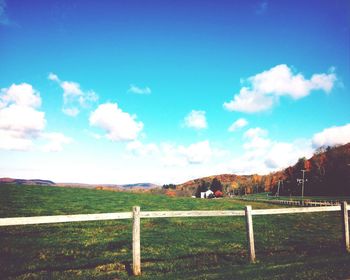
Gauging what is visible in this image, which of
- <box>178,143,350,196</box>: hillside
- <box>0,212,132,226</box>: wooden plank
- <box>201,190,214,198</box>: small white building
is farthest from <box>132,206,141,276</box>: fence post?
<box>201,190,214,198</box>: small white building

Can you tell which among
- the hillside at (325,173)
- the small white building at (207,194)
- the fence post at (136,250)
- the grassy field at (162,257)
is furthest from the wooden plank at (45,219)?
the small white building at (207,194)

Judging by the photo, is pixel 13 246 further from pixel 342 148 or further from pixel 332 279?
pixel 342 148

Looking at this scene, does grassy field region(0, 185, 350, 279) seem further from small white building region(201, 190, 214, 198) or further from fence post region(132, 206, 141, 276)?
small white building region(201, 190, 214, 198)

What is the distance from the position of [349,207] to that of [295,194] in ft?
443

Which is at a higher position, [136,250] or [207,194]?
[136,250]

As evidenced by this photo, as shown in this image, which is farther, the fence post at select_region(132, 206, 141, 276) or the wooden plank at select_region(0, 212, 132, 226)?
the fence post at select_region(132, 206, 141, 276)

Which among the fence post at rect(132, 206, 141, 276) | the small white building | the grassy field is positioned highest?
the fence post at rect(132, 206, 141, 276)

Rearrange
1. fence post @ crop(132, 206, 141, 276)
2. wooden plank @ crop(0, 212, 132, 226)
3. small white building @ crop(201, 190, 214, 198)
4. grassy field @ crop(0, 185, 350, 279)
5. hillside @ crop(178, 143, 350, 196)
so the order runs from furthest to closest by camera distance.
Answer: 1. small white building @ crop(201, 190, 214, 198)
2. hillside @ crop(178, 143, 350, 196)
3. fence post @ crop(132, 206, 141, 276)
4. grassy field @ crop(0, 185, 350, 279)
5. wooden plank @ crop(0, 212, 132, 226)

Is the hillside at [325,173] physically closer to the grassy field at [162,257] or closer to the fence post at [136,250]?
the grassy field at [162,257]

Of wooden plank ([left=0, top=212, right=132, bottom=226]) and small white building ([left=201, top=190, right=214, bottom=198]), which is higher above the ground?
wooden plank ([left=0, top=212, right=132, bottom=226])

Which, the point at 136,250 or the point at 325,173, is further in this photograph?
the point at 325,173

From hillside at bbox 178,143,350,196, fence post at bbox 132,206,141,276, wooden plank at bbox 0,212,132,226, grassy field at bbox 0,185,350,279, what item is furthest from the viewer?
hillside at bbox 178,143,350,196

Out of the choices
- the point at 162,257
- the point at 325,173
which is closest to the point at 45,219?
the point at 162,257

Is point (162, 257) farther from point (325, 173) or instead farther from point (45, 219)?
point (325, 173)
